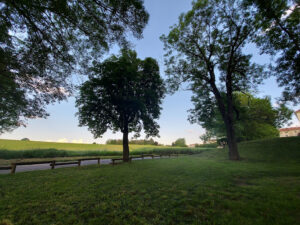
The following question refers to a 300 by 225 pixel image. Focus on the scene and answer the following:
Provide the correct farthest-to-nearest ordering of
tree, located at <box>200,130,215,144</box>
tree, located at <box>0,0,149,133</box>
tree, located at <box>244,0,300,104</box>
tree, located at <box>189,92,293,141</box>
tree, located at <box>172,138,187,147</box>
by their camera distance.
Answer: tree, located at <box>172,138,187,147</box> < tree, located at <box>200,130,215,144</box> < tree, located at <box>189,92,293,141</box> < tree, located at <box>244,0,300,104</box> < tree, located at <box>0,0,149,133</box>

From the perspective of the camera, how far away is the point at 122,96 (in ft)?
43.8

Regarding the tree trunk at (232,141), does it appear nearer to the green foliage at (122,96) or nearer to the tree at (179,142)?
the green foliage at (122,96)

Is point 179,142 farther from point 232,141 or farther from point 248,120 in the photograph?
point 232,141

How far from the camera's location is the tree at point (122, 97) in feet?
41.1

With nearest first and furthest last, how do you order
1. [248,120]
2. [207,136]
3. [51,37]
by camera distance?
[51,37] → [248,120] → [207,136]

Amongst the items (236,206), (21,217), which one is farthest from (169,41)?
(21,217)

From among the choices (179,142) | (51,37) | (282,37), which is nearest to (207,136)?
(179,142)

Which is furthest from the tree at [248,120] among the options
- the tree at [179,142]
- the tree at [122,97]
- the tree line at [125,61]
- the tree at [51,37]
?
the tree at [179,142]

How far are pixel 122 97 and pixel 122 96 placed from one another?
0.62 feet

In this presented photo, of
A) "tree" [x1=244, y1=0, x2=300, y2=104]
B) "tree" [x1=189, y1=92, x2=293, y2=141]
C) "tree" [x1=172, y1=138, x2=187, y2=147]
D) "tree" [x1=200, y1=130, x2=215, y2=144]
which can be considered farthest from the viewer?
"tree" [x1=172, y1=138, x2=187, y2=147]

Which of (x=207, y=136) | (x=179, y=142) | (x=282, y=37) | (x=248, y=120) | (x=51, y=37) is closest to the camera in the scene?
(x=51, y=37)

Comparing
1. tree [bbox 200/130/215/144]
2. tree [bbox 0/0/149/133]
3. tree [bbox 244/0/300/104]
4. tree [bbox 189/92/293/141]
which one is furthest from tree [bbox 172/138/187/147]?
tree [bbox 0/0/149/133]

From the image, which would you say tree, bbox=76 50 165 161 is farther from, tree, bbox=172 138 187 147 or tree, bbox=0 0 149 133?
tree, bbox=172 138 187 147

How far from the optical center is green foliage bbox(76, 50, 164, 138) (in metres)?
12.5
